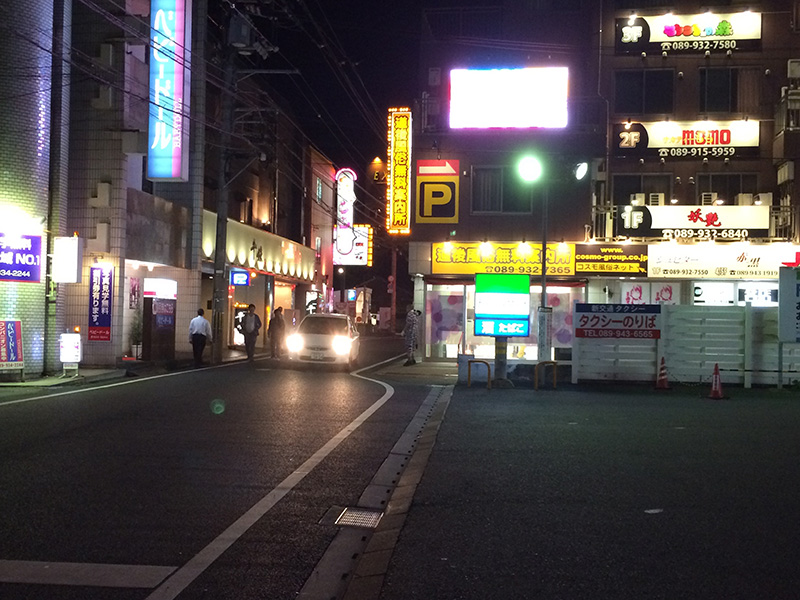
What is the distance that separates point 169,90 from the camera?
23.3 meters

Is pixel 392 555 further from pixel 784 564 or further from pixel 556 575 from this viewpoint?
pixel 784 564

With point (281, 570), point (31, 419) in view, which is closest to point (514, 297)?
point (31, 419)

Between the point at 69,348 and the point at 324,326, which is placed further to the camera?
the point at 324,326

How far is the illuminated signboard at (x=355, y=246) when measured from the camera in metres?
49.7

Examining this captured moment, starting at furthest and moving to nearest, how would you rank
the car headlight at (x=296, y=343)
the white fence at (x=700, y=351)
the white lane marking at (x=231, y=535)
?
the car headlight at (x=296, y=343), the white fence at (x=700, y=351), the white lane marking at (x=231, y=535)

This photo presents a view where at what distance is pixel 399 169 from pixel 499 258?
14.5ft

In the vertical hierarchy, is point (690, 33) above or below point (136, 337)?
above

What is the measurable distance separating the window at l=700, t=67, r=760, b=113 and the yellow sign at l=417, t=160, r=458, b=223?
29.2ft

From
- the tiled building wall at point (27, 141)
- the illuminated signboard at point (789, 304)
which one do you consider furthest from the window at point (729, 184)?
the tiled building wall at point (27, 141)

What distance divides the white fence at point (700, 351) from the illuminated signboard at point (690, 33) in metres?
12.1

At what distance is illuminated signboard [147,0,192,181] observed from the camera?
23.0m

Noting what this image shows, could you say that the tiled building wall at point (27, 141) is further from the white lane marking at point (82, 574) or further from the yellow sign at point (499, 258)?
the white lane marking at point (82, 574)

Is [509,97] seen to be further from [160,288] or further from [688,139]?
[160,288]

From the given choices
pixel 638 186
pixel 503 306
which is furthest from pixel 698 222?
pixel 503 306
